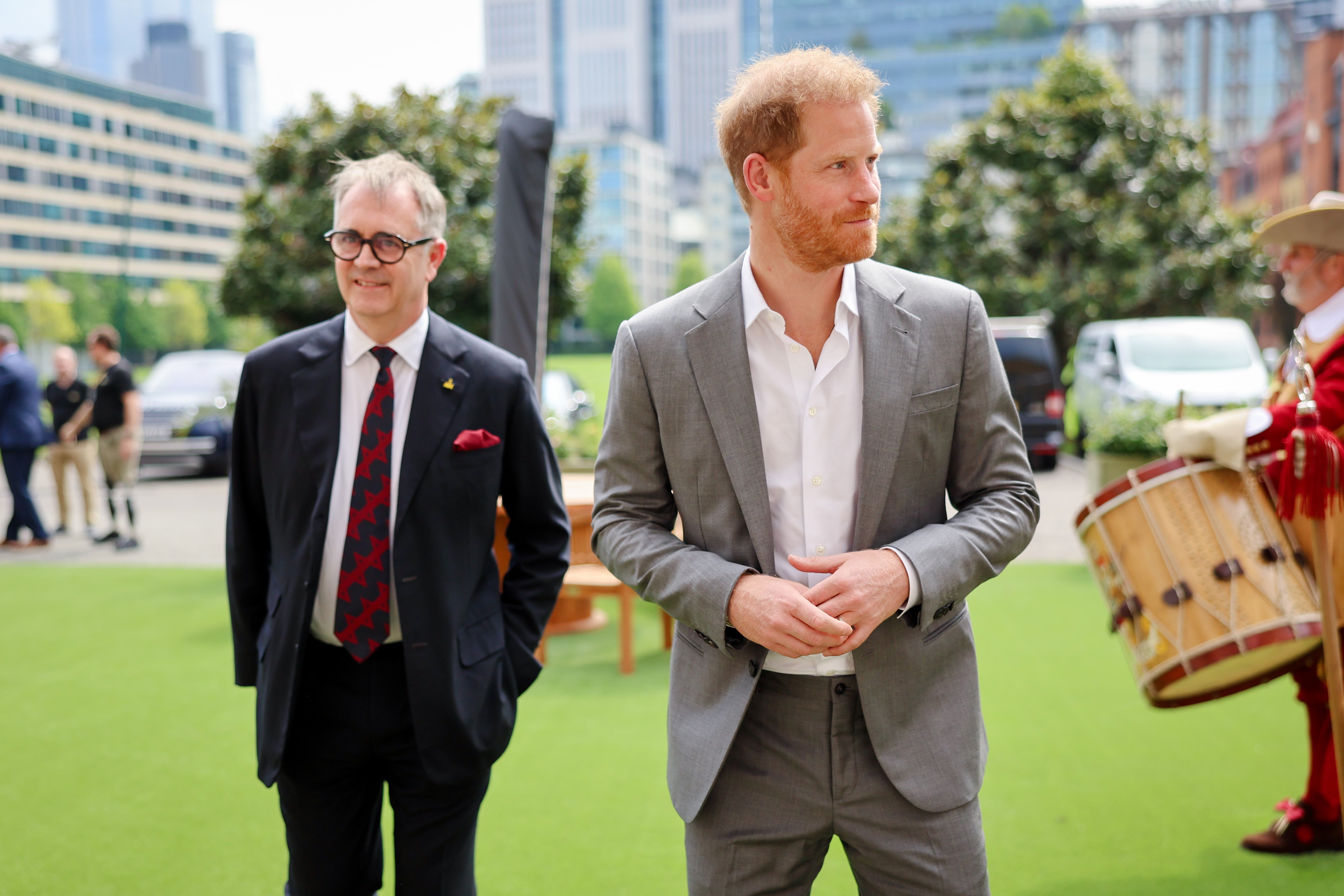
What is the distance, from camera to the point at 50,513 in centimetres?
1261

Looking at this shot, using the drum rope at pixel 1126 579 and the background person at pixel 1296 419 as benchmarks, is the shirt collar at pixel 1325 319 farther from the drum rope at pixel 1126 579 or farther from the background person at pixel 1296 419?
the drum rope at pixel 1126 579

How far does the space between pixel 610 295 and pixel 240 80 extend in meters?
106

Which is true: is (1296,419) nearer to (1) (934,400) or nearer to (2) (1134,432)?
(1) (934,400)

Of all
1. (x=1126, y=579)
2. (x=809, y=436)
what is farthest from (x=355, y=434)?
(x=1126, y=579)

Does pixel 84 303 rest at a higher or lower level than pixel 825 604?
higher

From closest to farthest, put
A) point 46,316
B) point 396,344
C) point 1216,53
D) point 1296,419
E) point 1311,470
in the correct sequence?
1. point 396,344
2. point 1311,470
3. point 1296,419
4. point 46,316
5. point 1216,53

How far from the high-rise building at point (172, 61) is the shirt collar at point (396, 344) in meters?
196

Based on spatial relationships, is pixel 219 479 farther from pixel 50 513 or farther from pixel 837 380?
pixel 837 380

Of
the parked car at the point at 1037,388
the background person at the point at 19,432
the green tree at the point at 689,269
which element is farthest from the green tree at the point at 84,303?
the green tree at the point at 689,269

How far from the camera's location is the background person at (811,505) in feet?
5.92

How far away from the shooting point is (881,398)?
185 cm

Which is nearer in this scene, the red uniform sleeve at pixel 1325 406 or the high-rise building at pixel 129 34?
the red uniform sleeve at pixel 1325 406

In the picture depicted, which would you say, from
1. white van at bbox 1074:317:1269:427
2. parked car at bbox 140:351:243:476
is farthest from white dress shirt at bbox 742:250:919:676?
parked car at bbox 140:351:243:476

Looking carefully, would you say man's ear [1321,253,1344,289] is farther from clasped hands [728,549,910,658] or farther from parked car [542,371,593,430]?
parked car [542,371,593,430]
